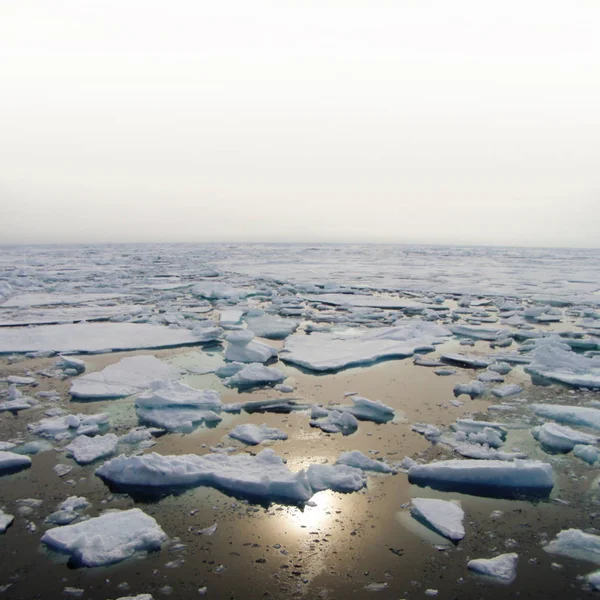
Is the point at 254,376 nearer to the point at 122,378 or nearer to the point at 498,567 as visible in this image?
the point at 122,378

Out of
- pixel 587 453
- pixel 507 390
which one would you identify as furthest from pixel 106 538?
pixel 507 390

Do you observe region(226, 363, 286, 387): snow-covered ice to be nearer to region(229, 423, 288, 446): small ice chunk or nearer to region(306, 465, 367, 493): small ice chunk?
region(229, 423, 288, 446): small ice chunk

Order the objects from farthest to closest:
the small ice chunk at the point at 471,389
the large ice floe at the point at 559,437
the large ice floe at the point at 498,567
→ 1. the small ice chunk at the point at 471,389
2. the large ice floe at the point at 559,437
3. the large ice floe at the point at 498,567

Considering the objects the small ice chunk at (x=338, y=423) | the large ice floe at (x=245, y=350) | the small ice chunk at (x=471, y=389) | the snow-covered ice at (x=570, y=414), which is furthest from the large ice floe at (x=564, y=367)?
the large ice floe at (x=245, y=350)

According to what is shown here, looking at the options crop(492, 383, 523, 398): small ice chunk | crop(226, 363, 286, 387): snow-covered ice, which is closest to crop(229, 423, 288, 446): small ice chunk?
crop(226, 363, 286, 387): snow-covered ice

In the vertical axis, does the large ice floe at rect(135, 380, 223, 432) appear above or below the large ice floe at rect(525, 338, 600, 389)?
below

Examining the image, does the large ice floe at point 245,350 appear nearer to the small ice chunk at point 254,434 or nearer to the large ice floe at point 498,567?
the small ice chunk at point 254,434
